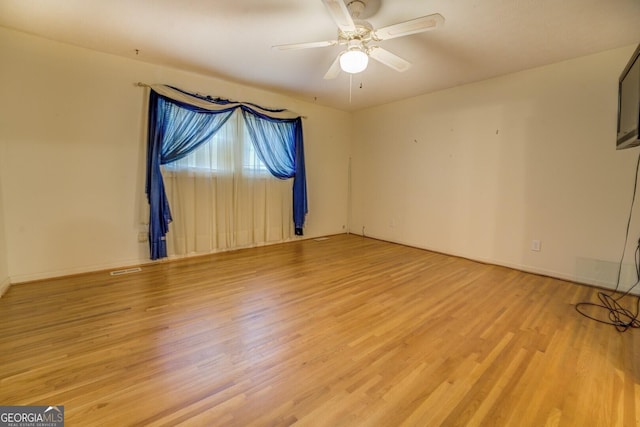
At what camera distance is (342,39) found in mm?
2168

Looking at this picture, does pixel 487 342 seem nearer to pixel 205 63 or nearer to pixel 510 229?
pixel 510 229

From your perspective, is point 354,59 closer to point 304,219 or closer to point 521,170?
point 521,170

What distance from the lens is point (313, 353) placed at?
1743mm

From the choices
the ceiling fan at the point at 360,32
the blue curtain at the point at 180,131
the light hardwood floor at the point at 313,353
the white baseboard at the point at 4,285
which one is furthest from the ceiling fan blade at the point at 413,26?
the white baseboard at the point at 4,285

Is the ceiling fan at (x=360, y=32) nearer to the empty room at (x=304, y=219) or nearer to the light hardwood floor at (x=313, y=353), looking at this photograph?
the empty room at (x=304, y=219)

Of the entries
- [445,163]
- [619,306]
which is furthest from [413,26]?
[619,306]

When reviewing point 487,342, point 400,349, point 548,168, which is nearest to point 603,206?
point 548,168

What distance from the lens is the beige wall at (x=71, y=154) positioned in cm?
265

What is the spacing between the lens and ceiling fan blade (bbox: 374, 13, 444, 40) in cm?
174

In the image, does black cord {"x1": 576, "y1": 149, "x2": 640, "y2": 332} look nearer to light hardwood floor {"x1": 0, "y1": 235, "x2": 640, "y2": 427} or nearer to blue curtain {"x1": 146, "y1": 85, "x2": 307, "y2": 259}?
light hardwood floor {"x1": 0, "y1": 235, "x2": 640, "y2": 427}

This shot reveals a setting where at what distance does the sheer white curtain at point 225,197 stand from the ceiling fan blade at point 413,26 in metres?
2.55

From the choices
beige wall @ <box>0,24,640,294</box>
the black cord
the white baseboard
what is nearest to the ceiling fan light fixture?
beige wall @ <box>0,24,640,294</box>

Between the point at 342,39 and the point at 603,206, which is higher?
the point at 342,39

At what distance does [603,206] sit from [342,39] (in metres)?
3.05
